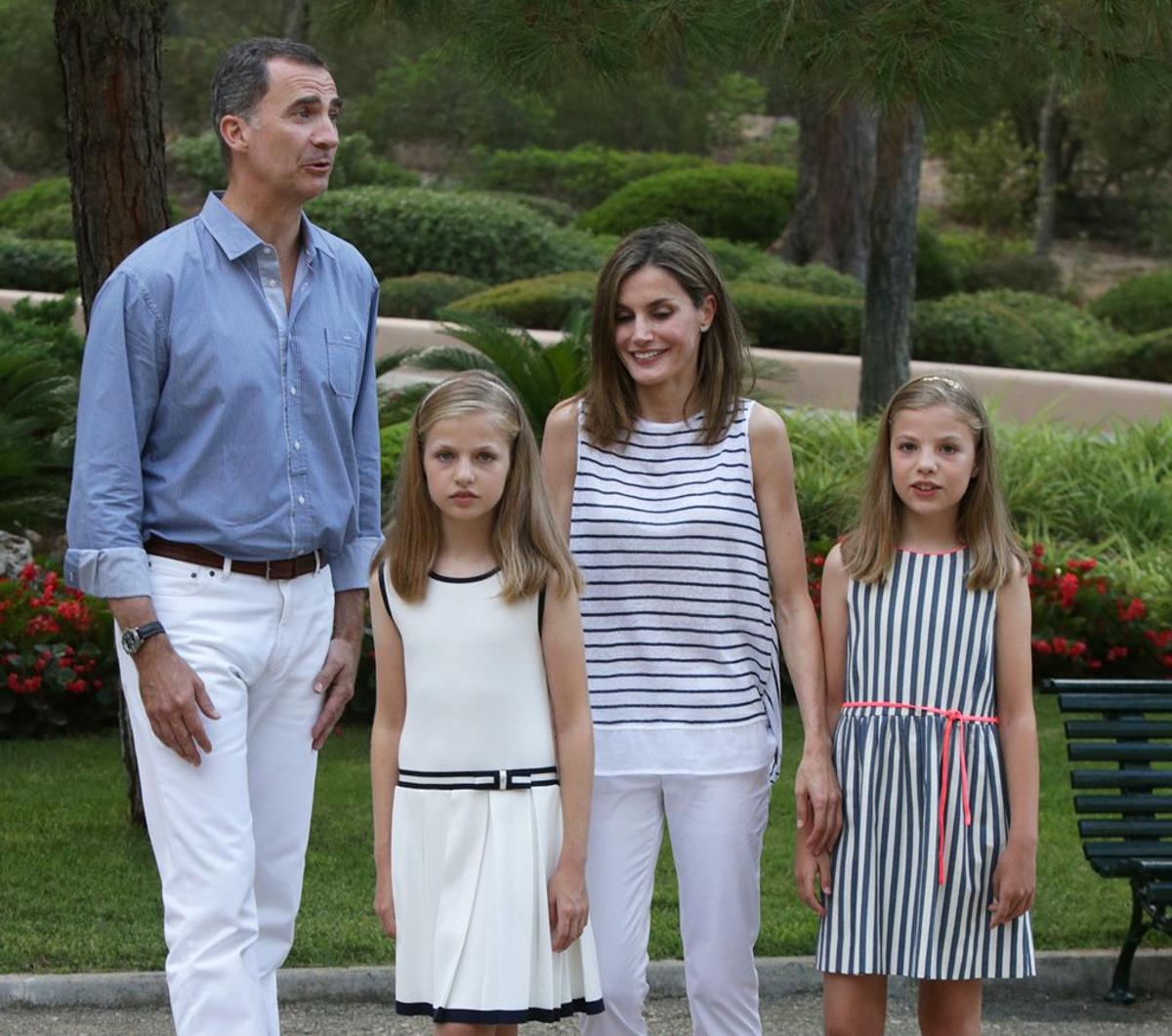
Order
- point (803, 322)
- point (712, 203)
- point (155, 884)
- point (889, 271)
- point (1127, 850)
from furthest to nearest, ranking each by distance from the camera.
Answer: point (712, 203) → point (803, 322) → point (889, 271) → point (155, 884) → point (1127, 850)

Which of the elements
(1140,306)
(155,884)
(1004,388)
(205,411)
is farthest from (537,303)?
(205,411)

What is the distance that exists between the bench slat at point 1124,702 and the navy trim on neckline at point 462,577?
2.18 m

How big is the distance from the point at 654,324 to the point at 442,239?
54.3ft

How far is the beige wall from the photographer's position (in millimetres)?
14375

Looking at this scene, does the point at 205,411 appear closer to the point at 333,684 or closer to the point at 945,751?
the point at 333,684

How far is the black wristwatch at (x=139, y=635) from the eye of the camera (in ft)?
10.2

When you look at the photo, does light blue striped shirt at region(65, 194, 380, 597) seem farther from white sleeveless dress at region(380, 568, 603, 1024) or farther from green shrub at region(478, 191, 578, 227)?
green shrub at region(478, 191, 578, 227)

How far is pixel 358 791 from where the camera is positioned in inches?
253

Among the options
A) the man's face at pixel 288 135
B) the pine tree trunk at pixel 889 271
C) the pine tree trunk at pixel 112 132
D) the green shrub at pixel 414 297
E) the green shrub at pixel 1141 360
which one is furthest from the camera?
the green shrub at pixel 414 297

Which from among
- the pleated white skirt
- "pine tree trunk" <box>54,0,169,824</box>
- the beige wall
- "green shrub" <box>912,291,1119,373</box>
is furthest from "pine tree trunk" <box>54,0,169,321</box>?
"green shrub" <box>912,291,1119,373</box>

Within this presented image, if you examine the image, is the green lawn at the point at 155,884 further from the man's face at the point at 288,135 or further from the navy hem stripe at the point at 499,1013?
the man's face at the point at 288,135

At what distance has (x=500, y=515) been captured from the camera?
3117mm

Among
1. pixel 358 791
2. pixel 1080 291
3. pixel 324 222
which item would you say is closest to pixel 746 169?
pixel 1080 291

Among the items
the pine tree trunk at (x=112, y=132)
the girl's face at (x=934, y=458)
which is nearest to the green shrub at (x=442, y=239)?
the pine tree trunk at (x=112, y=132)
